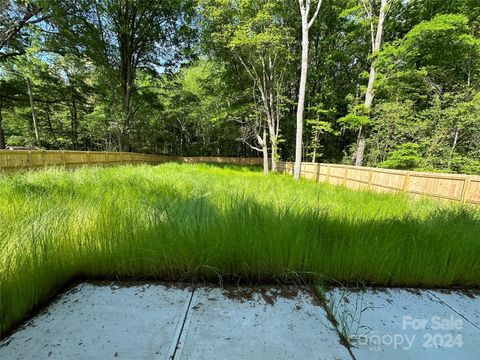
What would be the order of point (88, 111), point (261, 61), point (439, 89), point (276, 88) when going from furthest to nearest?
1. point (88, 111)
2. point (276, 88)
3. point (261, 61)
4. point (439, 89)

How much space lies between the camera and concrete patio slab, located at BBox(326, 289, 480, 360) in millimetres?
1331

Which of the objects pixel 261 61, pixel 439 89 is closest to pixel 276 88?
pixel 261 61

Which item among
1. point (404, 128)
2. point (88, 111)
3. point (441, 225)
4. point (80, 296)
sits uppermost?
point (88, 111)

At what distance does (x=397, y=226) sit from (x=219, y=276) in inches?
89.1

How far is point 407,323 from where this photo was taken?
158 centimetres

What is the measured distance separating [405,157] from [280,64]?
948 centimetres

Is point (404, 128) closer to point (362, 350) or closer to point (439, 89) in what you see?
point (439, 89)

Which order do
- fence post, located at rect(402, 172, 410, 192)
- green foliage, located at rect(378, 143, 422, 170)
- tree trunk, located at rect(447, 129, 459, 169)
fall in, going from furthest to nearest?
1. green foliage, located at rect(378, 143, 422, 170)
2. tree trunk, located at rect(447, 129, 459, 169)
3. fence post, located at rect(402, 172, 410, 192)

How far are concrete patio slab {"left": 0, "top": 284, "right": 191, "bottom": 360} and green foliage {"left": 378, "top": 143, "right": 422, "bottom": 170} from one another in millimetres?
12341

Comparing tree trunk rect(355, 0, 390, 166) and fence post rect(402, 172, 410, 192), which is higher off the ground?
tree trunk rect(355, 0, 390, 166)

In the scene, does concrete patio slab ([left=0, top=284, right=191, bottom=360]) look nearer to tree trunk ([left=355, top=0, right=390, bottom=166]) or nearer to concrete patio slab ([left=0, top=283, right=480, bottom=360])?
concrete patio slab ([left=0, top=283, right=480, bottom=360])

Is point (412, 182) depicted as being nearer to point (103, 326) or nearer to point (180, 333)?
point (180, 333)

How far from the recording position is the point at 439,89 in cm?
1334

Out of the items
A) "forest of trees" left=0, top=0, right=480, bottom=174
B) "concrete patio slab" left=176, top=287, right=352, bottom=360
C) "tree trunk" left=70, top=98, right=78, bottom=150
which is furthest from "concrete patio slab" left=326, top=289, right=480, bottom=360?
"tree trunk" left=70, top=98, right=78, bottom=150
